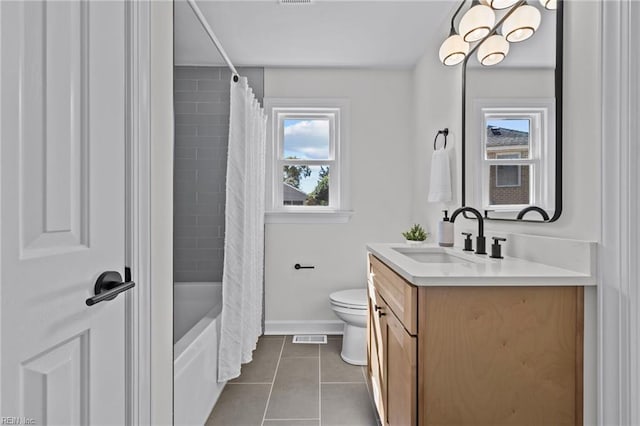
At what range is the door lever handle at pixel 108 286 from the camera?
Result: 0.76m

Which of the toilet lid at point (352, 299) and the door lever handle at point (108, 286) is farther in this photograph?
the toilet lid at point (352, 299)

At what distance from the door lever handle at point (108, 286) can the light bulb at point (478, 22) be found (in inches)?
72.7

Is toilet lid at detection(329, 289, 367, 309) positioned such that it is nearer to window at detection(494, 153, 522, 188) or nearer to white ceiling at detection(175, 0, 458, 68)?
window at detection(494, 153, 522, 188)

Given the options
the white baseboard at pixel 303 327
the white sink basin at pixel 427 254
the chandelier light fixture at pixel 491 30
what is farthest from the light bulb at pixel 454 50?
the white baseboard at pixel 303 327

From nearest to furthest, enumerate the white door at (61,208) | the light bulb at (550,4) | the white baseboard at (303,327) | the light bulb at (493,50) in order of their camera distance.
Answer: the white door at (61,208) < the light bulb at (550,4) < the light bulb at (493,50) < the white baseboard at (303,327)

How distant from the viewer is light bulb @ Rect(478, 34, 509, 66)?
1634mm

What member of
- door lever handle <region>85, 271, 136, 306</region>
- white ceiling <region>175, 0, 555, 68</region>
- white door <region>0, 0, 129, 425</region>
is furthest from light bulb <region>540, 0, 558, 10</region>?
door lever handle <region>85, 271, 136, 306</region>

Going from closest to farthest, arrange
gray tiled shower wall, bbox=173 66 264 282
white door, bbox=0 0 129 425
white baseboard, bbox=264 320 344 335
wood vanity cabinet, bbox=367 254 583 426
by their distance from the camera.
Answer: white door, bbox=0 0 129 425, wood vanity cabinet, bbox=367 254 583 426, gray tiled shower wall, bbox=173 66 264 282, white baseboard, bbox=264 320 344 335

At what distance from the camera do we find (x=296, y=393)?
2.06 metres

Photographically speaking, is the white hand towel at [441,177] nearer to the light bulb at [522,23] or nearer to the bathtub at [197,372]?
the light bulb at [522,23]

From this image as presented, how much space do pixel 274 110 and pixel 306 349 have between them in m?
2.02

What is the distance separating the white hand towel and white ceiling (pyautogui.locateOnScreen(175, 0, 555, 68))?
579 mm

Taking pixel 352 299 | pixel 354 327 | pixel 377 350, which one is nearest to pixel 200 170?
pixel 352 299

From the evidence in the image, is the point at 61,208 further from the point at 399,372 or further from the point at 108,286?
the point at 399,372
